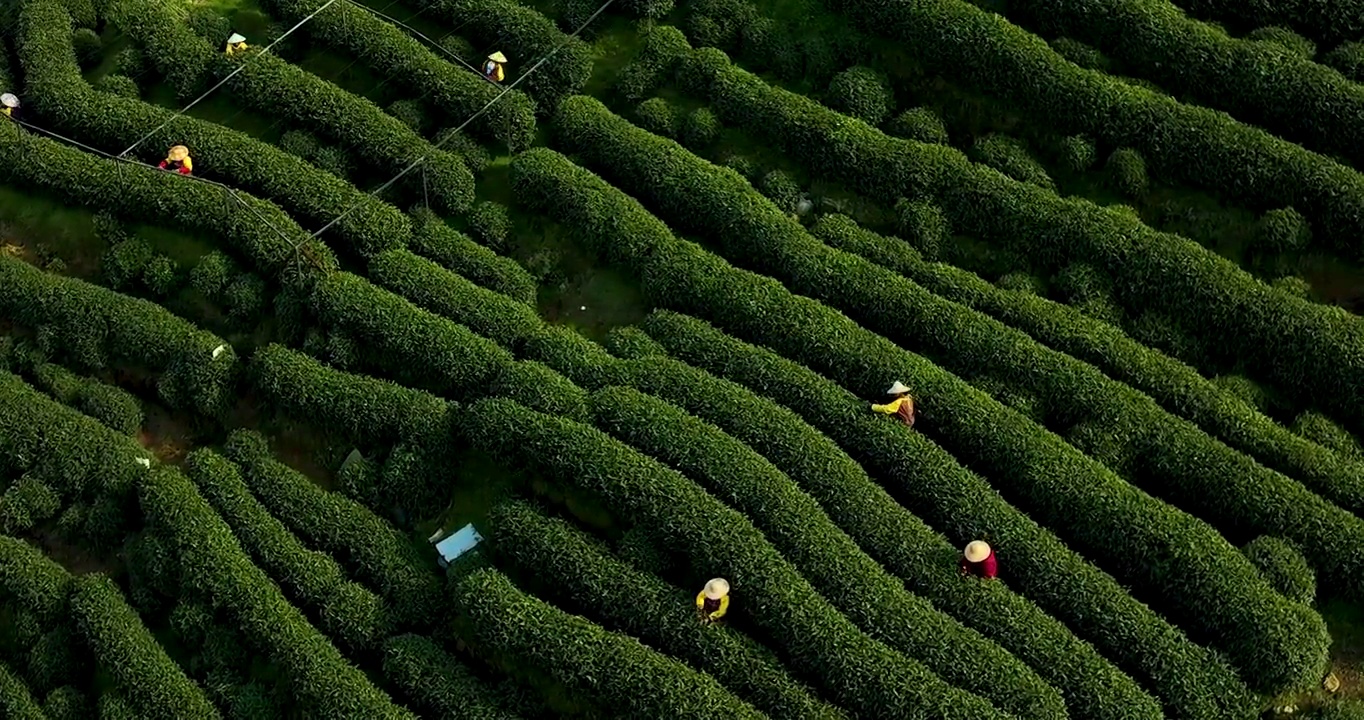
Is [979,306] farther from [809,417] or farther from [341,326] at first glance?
[341,326]

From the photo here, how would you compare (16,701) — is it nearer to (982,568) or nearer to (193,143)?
(193,143)

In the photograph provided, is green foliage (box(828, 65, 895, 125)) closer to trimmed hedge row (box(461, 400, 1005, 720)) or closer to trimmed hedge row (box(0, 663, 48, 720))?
trimmed hedge row (box(461, 400, 1005, 720))

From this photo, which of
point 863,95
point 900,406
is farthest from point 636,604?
point 863,95

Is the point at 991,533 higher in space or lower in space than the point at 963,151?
lower

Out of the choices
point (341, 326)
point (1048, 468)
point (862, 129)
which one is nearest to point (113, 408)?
point (341, 326)

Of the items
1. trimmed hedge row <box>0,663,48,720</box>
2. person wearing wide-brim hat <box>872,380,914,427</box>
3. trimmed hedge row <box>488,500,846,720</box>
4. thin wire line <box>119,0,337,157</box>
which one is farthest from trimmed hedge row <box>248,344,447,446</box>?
person wearing wide-brim hat <box>872,380,914,427</box>

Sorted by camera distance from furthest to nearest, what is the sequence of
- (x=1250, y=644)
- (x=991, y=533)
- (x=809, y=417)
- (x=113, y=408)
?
(x=113, y=408)
(x=809, y=417)
(x=991, y=533)
(x=1250, y=644)

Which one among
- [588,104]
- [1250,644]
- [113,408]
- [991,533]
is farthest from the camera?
[588,104]
